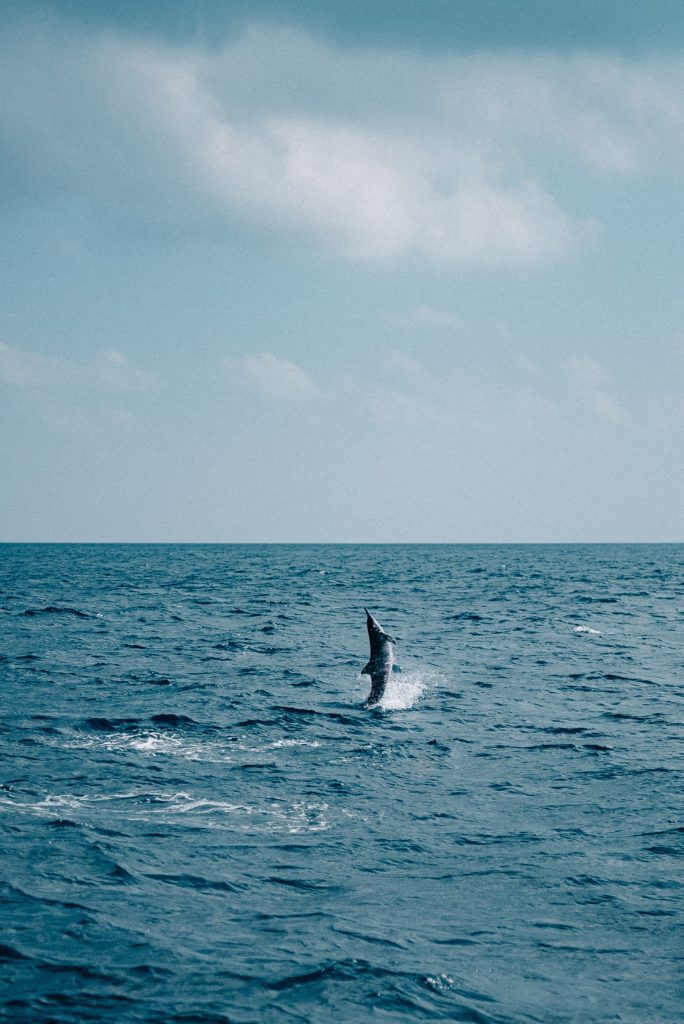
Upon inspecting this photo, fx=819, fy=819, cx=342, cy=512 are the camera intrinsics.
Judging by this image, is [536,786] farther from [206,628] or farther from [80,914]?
→ [206,628]

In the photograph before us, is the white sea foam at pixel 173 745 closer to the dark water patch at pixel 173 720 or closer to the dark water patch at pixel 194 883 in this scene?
the dark water patch at pixel 173 720

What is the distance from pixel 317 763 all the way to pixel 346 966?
7.39 m

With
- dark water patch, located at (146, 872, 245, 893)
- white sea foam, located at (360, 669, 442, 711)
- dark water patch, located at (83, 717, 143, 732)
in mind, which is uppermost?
white sea foam, located at (360, 669, 442, 711)

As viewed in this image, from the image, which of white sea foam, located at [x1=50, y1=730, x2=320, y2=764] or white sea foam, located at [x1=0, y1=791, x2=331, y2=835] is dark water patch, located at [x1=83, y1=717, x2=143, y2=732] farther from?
white sea foam, located at [x1=0, y1=791, x2=331, y2=835]

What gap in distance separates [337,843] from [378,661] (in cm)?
→ 1042

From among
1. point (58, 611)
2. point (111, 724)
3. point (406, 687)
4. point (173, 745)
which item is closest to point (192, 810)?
point (173, 745)

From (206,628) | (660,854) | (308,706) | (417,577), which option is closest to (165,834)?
(660,854)

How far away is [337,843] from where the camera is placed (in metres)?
11.9

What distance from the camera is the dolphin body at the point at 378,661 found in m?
22.1

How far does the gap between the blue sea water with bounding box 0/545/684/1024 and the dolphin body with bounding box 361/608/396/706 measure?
51cm

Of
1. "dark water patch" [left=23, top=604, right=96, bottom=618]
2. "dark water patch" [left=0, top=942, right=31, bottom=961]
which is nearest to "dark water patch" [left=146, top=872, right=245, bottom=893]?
"dark water patch" [left=0, top=942, right=31, bottom=961]

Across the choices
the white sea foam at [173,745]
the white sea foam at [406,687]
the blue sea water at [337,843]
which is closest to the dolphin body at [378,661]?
the white sea foam at [406,687]

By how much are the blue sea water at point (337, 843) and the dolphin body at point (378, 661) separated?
0.51 meters

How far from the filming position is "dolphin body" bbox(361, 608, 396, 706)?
22062 millimetres
